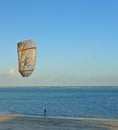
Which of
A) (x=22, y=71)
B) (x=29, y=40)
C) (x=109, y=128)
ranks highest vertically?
(x=29, y=40)

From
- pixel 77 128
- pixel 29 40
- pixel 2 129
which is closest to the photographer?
pixel 29 40

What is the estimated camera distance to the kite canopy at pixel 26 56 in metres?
12.2

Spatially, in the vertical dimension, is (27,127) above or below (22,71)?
below

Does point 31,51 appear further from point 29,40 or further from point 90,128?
point 90,128

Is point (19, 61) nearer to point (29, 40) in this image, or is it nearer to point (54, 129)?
point (29, 40)

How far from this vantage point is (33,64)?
1260 centimetres

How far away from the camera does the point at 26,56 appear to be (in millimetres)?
12469

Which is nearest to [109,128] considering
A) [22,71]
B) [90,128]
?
[90,128]

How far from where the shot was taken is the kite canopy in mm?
12164

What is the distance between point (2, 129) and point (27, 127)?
1.99m

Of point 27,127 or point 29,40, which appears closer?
point 29,40

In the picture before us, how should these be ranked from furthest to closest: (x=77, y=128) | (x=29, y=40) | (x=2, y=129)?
(x=77, y=128) < (x=2, y=129) < (x=29, y=40)

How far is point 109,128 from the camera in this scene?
86.0 feet

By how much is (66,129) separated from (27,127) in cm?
267
